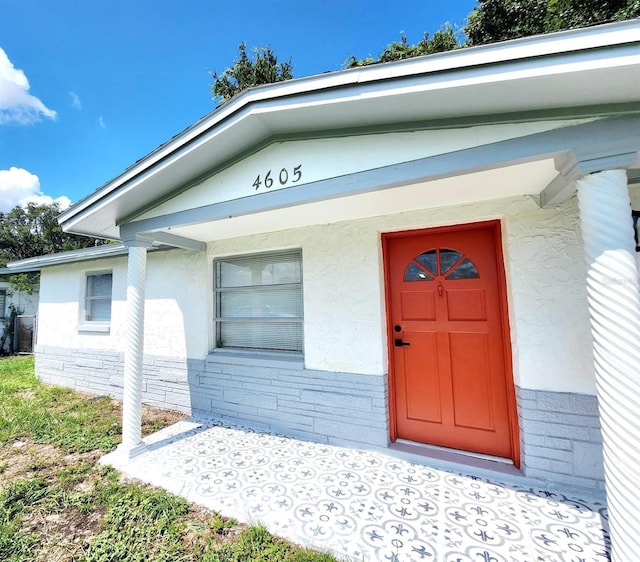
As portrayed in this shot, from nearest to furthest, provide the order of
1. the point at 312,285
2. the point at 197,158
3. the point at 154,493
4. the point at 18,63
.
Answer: the point at 154,493 < the point at 197,158 < the point at 312,285 < the point at 18,63

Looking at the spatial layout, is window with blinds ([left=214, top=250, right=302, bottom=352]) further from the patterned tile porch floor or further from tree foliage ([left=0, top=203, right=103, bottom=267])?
Answer: tree foliage ([left=0, top=203, right=103, bottom=267])

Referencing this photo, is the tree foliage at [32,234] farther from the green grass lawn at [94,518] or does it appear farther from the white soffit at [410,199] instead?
the white soffit at [410,199]

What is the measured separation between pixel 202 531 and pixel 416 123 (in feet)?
11.4

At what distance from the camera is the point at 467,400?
306 centimetres

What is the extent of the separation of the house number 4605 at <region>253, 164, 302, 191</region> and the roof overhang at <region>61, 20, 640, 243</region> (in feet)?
0.55

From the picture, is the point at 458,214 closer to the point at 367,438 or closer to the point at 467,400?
the point at 467,400

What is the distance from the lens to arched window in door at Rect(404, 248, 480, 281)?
3.16 meters

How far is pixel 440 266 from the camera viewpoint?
3254 millimetres

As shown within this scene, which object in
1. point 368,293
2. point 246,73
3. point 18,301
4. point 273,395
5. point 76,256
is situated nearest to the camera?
point 368,293

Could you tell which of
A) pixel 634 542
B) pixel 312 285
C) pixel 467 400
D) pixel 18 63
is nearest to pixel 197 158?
pixel 312 285

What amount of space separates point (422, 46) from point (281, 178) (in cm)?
1408

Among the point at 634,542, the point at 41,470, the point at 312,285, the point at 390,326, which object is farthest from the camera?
the point at 312,285

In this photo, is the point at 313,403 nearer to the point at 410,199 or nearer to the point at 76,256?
the point at 410,199

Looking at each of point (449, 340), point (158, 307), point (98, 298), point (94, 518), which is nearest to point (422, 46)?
point (449, 340)
